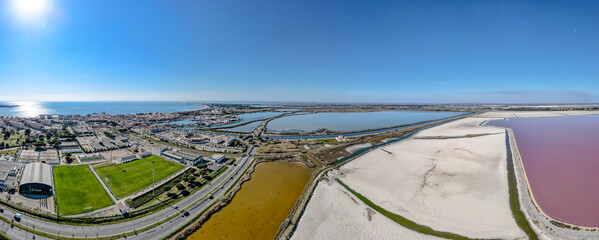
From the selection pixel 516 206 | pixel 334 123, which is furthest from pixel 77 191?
pixel 334 123

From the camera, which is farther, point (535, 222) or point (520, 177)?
point (520, 177)

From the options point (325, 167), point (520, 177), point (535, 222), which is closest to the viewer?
point (535, 222)

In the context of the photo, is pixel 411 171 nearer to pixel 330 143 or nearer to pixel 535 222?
pixel 535 222

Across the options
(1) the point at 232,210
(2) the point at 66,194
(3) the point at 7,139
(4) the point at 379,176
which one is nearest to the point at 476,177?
(4) the point at 379,176

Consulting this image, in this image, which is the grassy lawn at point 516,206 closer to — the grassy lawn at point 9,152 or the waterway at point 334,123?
the waterway at point 334,123

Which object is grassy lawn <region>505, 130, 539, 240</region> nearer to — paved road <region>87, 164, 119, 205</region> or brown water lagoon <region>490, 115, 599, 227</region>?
brown water lagoon <region>490, 115, 599, 227</region>

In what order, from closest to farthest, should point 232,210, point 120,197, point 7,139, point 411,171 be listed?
point 232,210 → point 120,197 → point 411,171 → point 7,139
